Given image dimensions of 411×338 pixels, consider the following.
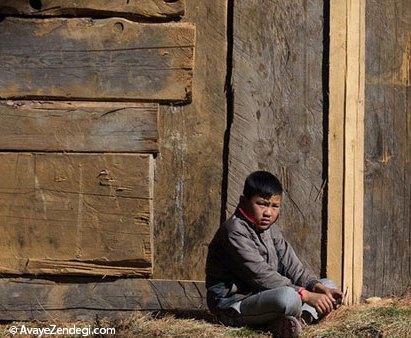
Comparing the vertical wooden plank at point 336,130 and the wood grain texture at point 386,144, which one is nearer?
the vertical wooden plank at point 336,130

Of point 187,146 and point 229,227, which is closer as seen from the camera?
point 229,227

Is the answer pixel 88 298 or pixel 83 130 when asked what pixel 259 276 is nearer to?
pixel 88 298

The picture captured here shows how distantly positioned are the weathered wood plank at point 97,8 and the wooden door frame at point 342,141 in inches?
37.7

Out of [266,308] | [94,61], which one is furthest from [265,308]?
[94,61]

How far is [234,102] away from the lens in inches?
293

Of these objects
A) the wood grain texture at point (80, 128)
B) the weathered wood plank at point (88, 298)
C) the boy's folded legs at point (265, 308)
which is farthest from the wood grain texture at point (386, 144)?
the wood grain texture at point (80, 128)

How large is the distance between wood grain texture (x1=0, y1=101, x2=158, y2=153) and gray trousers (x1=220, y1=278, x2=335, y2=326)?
42.6 inches

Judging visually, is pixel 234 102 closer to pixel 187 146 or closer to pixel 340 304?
pixel 187 146

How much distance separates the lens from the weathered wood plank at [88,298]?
739 cm

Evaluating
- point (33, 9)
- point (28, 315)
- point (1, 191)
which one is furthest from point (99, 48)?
point (28, 315)

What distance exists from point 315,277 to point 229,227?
62 centimetres

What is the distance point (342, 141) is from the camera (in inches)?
294

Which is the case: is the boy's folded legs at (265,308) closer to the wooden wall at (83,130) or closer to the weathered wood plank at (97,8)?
the wooden wall at (83,130)

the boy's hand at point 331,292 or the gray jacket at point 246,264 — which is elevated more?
the gray jacket at point 246,264
